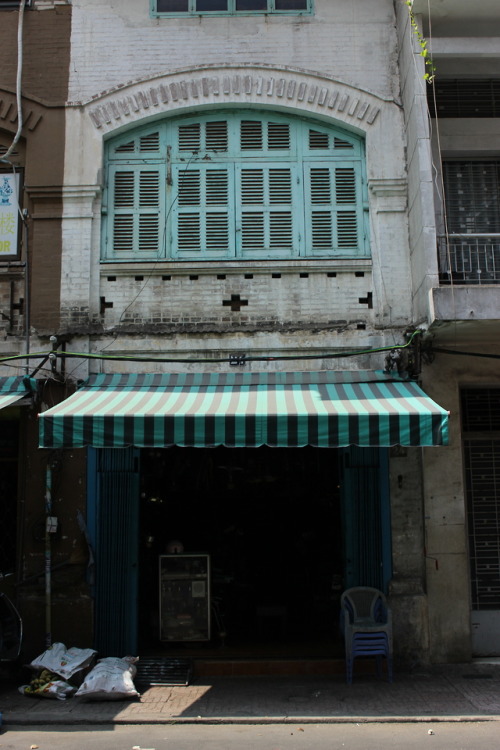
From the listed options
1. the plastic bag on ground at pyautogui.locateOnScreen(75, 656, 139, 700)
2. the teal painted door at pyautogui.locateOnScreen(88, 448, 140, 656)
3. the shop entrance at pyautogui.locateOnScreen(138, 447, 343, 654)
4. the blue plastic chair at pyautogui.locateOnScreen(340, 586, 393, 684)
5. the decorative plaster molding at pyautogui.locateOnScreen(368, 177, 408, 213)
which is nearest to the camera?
the plastic bag on ground at pyautogui.locateOnScreen(75, 656, 139, 700)

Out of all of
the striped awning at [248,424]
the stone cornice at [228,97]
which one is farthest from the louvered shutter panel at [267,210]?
the striped awning at [248,424]

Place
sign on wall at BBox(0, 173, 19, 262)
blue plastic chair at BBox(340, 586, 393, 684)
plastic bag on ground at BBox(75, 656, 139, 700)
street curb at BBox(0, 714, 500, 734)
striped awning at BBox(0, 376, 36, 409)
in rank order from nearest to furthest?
1. street curb at BBox(0, 714, 500, 734)
2. plastic bag on ground at BBox(75, 656, 139, 700)
3. blue plastic chair at BBox(340, 586, 393, 684)
4. striped awning at BBox(0, 376, 36, 409)
5. sign on wall at BBox(0, 173, 19, 262)

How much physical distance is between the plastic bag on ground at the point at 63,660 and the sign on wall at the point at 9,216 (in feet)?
16.5

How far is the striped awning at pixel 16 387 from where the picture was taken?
7809mm

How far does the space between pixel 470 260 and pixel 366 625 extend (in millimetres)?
4706

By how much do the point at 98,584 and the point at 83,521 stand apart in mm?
790

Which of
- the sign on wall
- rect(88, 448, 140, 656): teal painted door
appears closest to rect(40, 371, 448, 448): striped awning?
rect(88, 448, 140, 656): teal painted door

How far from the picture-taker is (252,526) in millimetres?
9977

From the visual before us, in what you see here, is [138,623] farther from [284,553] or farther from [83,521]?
[284,553]

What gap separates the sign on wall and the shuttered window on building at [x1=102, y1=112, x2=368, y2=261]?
121 cm

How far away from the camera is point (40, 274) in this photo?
28.9 ft

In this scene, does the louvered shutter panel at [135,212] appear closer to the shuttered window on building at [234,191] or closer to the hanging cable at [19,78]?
the shuttered window on building at [234,191]

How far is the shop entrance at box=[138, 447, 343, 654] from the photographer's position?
30.7 feet

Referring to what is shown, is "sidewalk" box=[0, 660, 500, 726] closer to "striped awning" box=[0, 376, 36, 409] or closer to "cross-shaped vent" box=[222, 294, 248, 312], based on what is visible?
"striped awning" box=[0, 376, 36, 409]
